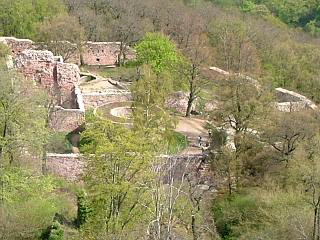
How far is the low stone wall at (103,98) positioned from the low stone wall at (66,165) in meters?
9.21

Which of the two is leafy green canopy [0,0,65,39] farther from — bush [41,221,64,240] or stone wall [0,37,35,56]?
bush [41,221,64,240]

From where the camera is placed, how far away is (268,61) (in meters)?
43.7

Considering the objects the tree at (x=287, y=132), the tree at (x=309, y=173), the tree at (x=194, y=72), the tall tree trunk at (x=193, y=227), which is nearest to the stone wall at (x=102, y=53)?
the tree at (x=194, y=72)

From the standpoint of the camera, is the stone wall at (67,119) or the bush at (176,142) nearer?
the bush at (176,142)

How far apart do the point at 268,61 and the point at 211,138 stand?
17.2 m

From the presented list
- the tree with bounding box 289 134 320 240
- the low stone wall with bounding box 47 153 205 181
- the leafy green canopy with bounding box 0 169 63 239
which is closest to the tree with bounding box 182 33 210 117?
the low stone wall with bounding box 47 153 205 181

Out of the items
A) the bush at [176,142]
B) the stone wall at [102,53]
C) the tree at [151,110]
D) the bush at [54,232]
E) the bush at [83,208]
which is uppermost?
Answer: the tree at [151,110]

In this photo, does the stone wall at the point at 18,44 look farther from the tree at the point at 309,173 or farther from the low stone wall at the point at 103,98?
the tree at the point at 309,173

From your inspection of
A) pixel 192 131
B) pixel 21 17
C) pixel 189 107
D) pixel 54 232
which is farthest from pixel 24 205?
pixel 21 17

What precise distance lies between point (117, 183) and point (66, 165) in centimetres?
795

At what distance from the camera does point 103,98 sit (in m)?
36.6

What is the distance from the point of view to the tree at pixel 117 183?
63.2ft

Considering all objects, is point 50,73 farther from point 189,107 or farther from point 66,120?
point 189,107

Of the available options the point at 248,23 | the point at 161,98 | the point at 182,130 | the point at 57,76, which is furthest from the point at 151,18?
the point at 161,98
